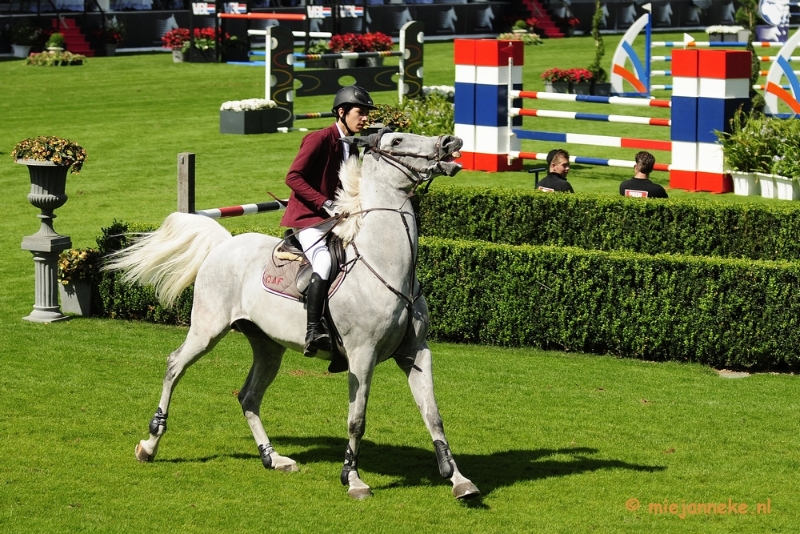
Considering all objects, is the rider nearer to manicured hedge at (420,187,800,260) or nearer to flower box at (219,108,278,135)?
manicured hedge at (420,187,800,260)

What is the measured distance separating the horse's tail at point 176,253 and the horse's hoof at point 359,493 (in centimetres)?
216

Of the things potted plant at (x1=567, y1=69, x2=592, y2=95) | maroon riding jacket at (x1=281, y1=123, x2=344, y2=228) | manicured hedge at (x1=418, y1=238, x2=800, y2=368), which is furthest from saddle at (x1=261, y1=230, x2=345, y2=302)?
potted plant at (x1=567, y1=69, x2=592, y2=95)

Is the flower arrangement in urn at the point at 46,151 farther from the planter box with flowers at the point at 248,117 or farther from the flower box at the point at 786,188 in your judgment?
the planter box with flowers at the point at 248,117

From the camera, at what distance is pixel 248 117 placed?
2377 cm

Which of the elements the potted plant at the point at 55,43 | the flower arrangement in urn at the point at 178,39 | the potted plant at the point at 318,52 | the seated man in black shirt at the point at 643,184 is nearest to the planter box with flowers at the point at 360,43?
the potted plant at the point at 318,52

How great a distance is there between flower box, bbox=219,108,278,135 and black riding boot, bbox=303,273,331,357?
1678 cm

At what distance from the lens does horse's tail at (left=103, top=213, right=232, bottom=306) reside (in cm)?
852

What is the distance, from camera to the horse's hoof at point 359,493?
7350 mm

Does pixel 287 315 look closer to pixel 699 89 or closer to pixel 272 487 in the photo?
pixel 272 487

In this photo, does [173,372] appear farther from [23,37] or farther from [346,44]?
[23,37]

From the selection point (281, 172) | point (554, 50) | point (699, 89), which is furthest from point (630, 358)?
point (554, 50)

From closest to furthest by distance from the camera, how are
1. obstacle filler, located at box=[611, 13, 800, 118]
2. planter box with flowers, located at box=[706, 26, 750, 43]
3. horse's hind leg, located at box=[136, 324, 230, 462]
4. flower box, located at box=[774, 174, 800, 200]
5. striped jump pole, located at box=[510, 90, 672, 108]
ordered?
horse's hind leg, located at box=[136, 324, 230, 462] < flower box, located at box=[774, 174, 800, 200] < striped jump pole, located at box=[510, 90, 672, 108] < obstacle filler, located at box=[611, 13, 800, 118] < planter box with flowers, located at box=[706, 26, 750, 43]

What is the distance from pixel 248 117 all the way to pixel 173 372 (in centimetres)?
1605

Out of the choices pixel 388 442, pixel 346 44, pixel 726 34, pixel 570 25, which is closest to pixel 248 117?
pixel 346 44
